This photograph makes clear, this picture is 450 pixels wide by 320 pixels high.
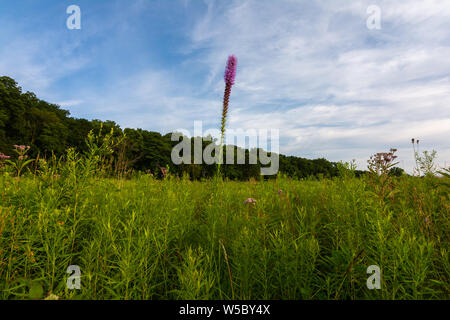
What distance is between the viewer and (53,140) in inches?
1430

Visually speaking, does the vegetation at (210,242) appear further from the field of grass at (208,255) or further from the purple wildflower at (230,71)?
the purple wildflower at (230,71)

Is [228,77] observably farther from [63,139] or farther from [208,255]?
[63,139]

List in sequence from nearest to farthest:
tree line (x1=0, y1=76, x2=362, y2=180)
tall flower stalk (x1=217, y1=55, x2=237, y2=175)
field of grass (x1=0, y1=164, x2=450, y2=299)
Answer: field of grass (x1=0, y1=164, x2=450, y2=299), tall flower stalk (x1=217, y1=55, x2=237, y2=175), tree line (x1=0, y1=76, x2=362, y2=180)

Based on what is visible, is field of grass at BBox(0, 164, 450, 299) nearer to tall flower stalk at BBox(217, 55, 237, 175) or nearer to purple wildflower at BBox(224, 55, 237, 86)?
tall flower stalk at BBox(217, 55, 237, 175)

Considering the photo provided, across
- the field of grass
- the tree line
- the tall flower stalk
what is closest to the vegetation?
the field of grass

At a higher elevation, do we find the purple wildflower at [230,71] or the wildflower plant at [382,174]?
the purple wildflower at [230,71]

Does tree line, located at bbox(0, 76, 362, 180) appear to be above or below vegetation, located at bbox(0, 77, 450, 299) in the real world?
above

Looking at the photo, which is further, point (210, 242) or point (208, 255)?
point (210, 242)

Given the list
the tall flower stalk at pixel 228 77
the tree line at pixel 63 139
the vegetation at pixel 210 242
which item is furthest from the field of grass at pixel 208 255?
the tree line at pixel 63 139

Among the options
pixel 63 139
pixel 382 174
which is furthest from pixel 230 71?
pixel 63 139
